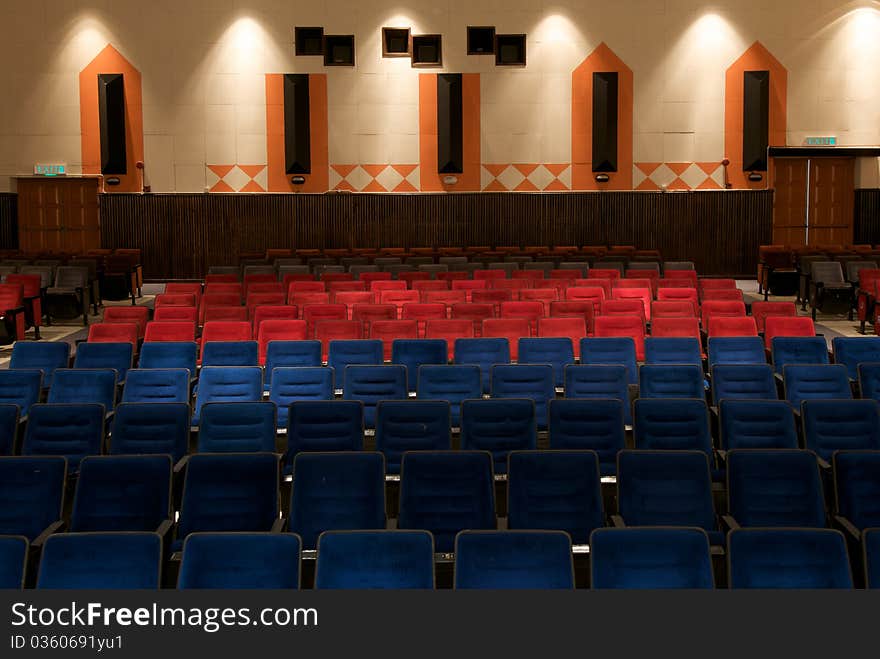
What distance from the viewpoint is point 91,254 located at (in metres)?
17.5

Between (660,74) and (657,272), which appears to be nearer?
(657,272)

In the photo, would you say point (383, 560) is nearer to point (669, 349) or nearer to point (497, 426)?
point (497, 426)

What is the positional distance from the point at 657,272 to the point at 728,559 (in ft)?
30.8

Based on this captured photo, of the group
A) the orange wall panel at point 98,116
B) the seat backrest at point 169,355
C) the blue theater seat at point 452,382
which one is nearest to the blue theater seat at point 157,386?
the seat backrest at point 169,355

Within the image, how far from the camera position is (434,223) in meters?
19.3

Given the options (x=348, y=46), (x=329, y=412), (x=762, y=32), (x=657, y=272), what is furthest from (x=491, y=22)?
(x=329, y=412)

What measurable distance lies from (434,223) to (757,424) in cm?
1344

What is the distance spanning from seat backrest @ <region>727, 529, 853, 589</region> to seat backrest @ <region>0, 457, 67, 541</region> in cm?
327

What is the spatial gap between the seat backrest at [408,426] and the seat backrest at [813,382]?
9.23 feet

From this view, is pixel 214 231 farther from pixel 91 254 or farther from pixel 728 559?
pixel 728 559

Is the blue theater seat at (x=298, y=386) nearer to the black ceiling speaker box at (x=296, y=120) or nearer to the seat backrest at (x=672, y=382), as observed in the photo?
the seat backrest at (x=672, y=382)

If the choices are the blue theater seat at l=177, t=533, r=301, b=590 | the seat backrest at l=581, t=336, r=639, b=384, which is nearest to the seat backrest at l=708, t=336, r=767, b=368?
the seat backrest at l=581, t=336, r=639, b=384

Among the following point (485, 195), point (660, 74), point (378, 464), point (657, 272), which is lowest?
point (378, 464)

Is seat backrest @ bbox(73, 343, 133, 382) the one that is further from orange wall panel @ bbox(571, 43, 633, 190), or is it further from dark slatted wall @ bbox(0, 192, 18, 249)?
orange wall panel @ bbox(571, 43, 633, 190)
